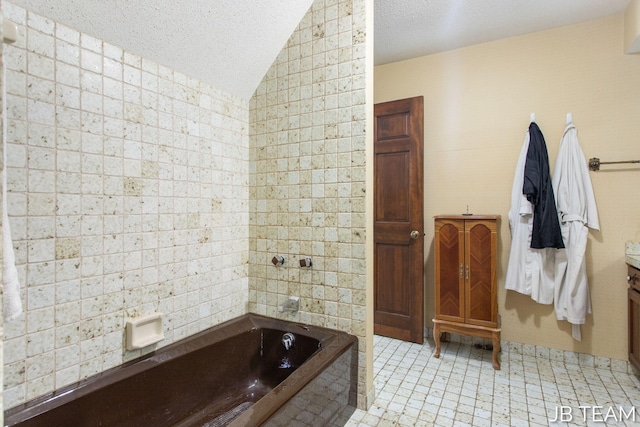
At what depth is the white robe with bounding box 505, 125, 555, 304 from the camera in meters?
2.46

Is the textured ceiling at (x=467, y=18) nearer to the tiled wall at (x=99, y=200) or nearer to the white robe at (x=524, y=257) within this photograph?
the white robe at (x=524, y=257)

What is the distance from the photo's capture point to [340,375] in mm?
1687

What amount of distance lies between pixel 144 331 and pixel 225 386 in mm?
566

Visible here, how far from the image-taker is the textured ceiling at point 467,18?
2.26m

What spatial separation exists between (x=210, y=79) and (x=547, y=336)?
121 inches

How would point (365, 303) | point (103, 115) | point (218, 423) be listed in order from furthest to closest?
point (365, 303), point (218, 423), point (103, 115)

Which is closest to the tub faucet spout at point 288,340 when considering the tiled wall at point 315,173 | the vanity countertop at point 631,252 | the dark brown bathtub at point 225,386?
the dark brown bathtub at point 225,386

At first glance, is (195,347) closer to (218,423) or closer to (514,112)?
(218,423)

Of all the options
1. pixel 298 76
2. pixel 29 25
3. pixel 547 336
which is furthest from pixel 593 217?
pixel 29 25

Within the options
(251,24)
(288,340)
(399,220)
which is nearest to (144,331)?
(288,340)

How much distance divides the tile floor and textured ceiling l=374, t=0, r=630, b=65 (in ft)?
8.27

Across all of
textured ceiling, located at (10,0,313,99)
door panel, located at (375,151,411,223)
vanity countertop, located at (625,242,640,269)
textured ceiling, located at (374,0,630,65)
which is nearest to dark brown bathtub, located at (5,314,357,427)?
door panel, located at (375,151,411,223)

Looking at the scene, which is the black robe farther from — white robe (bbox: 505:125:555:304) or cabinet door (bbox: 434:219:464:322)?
cabinet door (bbox: 434:219:464:322)

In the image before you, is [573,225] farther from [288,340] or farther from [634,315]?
[288,340]
